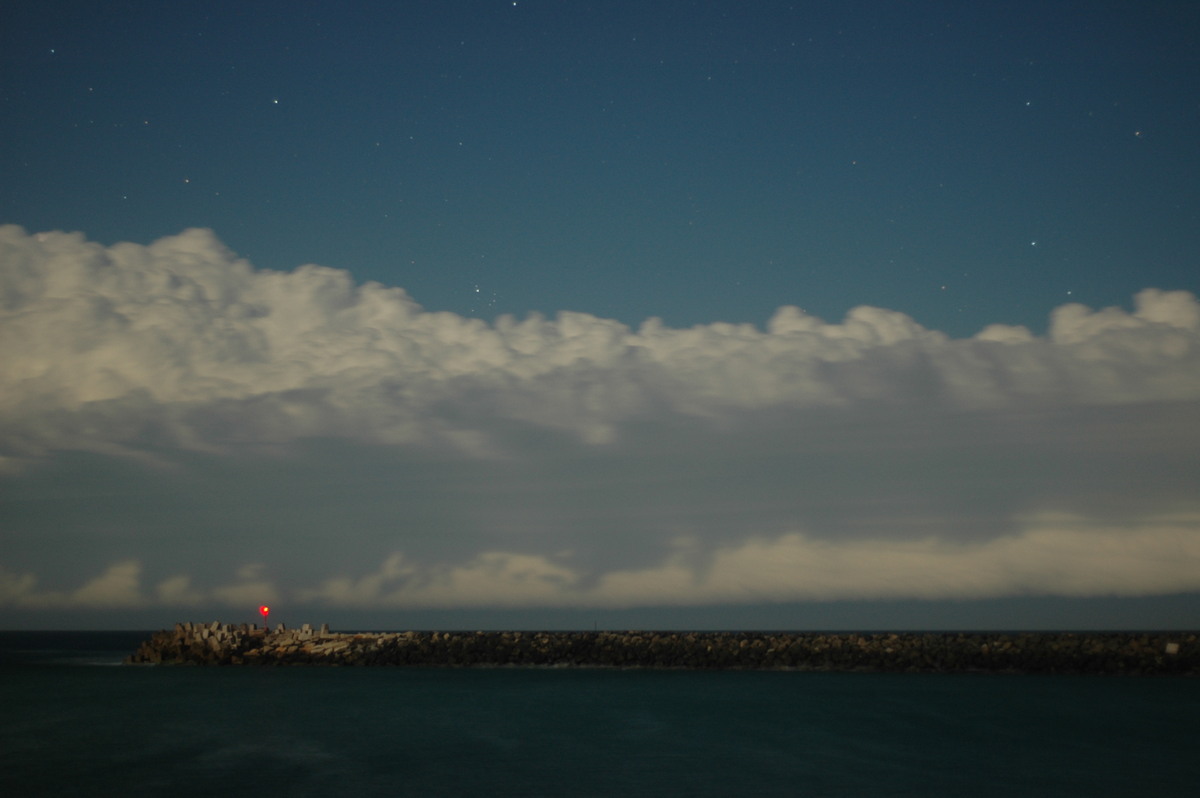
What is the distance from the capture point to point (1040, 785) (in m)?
22.7

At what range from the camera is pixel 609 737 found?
30.0 meters

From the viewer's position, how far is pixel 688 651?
5316 centimetres

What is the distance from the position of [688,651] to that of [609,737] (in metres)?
23.8

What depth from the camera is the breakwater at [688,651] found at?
46.3 metres

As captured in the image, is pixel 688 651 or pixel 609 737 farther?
pixel 688 651

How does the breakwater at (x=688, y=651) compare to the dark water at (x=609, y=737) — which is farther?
the breakwater at (x=688, y=651)

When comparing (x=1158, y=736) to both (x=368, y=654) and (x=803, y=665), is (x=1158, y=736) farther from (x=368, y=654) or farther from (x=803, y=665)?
(x=368, y=654)

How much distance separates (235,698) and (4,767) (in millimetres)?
15061

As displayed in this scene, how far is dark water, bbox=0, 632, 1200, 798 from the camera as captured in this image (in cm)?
2316

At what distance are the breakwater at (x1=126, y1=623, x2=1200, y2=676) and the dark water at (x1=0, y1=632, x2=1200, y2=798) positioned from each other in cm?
184

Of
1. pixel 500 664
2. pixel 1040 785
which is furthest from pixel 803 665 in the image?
pixel 1040 785

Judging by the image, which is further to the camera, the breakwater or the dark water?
the breakwater

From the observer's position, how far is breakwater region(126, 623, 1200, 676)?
152ft

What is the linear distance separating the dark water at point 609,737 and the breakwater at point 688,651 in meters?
1.84
